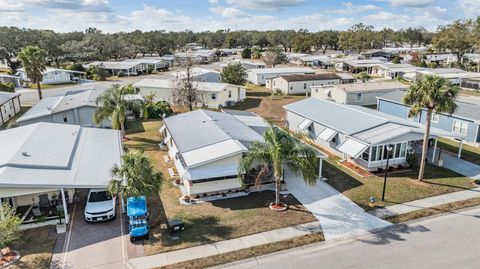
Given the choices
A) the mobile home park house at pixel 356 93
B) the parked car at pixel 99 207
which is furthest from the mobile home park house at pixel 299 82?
the parked car at pixel 99 207

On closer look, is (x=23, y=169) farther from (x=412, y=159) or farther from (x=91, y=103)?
(x=412, y=159)

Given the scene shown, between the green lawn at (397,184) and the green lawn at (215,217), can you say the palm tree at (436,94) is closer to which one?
→ the green lawn at (397,184)

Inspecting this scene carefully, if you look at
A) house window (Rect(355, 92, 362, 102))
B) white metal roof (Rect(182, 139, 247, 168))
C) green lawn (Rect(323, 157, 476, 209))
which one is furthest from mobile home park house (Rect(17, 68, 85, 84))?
green lawn (Rect(323, 157, 476, 209))

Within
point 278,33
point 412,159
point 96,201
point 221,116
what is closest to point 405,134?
point 412,159

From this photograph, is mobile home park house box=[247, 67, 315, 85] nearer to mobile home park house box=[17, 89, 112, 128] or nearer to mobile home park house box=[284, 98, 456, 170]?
mobile home park house box=[284, 98, 456, 170]

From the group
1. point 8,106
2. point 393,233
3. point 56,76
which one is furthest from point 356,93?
point 56,76

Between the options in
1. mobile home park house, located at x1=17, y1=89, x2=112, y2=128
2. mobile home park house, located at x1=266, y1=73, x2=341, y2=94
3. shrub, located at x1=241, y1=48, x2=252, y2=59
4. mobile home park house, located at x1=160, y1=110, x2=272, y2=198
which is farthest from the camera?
shrub, located at x1=241, y1=48, x2=252, y2=59
